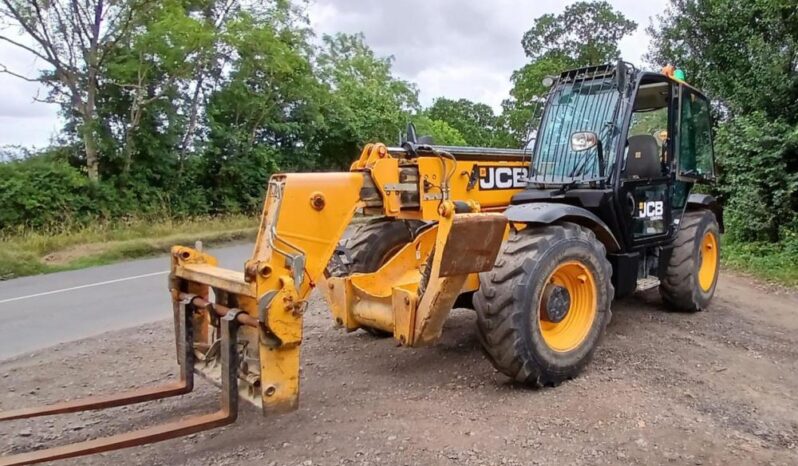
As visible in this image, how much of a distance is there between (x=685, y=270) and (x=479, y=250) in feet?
10.9

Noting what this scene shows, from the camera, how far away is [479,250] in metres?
4.02

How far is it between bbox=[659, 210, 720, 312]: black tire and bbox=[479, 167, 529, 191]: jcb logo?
6.20 ft

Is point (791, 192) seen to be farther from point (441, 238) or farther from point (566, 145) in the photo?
point (441, 238)

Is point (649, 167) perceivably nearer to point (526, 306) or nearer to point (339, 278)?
point (526, 306)

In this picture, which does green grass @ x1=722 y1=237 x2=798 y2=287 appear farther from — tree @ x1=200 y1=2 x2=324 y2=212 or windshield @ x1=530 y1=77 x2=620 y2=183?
tree @ x1=200 y1=2 x2=324 y2=212

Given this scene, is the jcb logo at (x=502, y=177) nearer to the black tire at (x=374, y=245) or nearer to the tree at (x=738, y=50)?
the black tire at (x=374, y=245)

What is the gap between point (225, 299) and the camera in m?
4.02

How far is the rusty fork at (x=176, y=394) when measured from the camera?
3.16 meters

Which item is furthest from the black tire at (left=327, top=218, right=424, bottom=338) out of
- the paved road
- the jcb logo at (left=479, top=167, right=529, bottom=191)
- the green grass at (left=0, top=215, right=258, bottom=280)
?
the green grass at (left=0, top=215, right=258, bottom=280)

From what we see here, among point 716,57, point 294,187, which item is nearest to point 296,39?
point 716,57

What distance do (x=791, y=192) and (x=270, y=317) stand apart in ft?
33.3

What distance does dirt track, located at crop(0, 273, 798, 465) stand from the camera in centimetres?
355

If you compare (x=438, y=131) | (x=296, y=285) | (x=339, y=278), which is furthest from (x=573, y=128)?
(x=438, y=131)

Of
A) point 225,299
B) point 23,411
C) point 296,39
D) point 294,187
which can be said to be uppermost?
point 296,39
